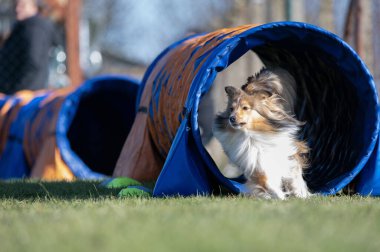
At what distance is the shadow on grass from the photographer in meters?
4.95

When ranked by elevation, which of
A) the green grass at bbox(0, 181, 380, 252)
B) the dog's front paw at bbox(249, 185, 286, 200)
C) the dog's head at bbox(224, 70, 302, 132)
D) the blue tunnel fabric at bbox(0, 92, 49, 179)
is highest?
the dog's head at bbox(224, 70, 302, 132)

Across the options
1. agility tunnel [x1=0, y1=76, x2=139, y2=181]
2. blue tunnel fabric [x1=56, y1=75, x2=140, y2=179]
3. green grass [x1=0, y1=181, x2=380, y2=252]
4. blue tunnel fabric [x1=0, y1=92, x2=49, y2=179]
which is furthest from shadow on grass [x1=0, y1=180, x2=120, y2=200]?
blue tunnel fabric [x1=56, y1=75, x2=140, y2=179]

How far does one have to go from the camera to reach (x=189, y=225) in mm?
3057

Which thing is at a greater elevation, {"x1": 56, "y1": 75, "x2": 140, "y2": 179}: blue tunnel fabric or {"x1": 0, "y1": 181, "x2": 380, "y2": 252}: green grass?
{"x1": 0, "y1": 181, "x2": 380, "y2": 252}: green grass

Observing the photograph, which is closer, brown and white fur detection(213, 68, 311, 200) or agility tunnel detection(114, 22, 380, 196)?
brown and white fur detection(213, 68, 311, 200)

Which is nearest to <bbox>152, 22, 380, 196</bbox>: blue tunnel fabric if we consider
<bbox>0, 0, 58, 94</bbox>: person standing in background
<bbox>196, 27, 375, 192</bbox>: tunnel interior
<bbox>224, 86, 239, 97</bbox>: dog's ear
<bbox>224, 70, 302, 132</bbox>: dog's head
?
<bbox>196, 27, 375, 192</bbox>: tunnel interior

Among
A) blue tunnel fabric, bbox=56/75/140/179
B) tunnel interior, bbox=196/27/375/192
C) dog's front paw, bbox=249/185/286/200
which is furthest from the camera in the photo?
blue tunnel fabric, bbox=56/75/140/179

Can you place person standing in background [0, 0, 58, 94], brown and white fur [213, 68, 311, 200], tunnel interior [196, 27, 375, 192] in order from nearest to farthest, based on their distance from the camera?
brown and white fur [213, 68, 311, 200] → tunnel interior [196, 27, 375, 192] → person standing in background [0, 0, 58, 94]

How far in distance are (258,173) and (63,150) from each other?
348 centimetres

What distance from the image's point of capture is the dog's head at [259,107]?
496 centimetres

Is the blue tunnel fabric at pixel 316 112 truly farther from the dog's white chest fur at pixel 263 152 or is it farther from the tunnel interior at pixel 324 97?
the dog's white chest fur at pixel 263 152

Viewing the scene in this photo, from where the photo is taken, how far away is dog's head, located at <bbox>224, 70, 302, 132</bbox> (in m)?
4.96

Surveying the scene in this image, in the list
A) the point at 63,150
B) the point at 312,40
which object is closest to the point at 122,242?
the point at 312,40

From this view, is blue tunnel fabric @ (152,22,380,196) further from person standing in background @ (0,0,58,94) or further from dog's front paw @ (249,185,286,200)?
person standing in background @ (0,0,58,94)
